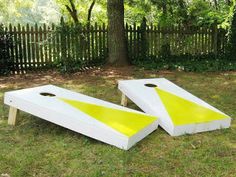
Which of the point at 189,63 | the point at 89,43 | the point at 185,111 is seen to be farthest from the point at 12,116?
the point at 189,63

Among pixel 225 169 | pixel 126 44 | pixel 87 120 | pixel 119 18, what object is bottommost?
pixel 225 169

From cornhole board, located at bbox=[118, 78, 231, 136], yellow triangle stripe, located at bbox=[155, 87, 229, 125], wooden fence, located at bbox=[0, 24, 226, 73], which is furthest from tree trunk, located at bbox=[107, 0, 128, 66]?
yellow triangle stripe, located at bbox=[155, 87, 229, 125]

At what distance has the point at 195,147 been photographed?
15.1 ft

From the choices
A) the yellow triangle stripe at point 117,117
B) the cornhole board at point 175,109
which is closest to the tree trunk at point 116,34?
the cornhole board at point 175,109

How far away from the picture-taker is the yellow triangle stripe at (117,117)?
4562 millimetres

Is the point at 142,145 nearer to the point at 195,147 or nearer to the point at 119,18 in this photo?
the point at 195,147

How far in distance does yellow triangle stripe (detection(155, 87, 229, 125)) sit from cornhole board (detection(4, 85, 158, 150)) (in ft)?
1.24

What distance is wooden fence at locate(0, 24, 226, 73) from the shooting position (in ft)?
34.7

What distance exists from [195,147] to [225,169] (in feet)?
2.15

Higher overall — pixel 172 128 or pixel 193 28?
pixel 193 28

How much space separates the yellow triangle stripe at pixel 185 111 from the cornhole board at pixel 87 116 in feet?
1.24

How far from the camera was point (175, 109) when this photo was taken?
538cm

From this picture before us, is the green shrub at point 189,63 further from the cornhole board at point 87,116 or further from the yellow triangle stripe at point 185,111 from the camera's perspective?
the cornhole board at point 87,116

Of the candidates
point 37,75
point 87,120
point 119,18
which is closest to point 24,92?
point 87,120
